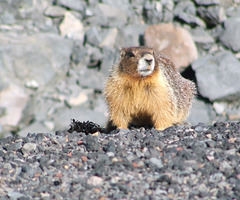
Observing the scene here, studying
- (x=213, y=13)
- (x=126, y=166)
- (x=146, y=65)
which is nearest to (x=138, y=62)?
(x=146, y=65)

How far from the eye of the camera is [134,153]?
4691mm

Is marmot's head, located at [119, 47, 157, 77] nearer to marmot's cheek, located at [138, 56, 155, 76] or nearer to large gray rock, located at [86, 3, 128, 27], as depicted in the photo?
marmot's cheek, located at [138, 56, 155, 76]

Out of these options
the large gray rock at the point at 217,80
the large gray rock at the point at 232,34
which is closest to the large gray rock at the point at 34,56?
the large gray rock at the point at 217,80

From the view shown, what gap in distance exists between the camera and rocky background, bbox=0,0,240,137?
43.7ft

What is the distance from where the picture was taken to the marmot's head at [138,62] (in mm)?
5777

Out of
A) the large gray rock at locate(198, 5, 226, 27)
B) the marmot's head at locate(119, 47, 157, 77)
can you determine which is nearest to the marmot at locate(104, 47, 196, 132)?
the marmot's head at locate(119, 47, 157, 77)

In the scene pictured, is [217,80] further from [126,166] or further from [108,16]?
[126,166]

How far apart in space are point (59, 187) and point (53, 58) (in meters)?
10.2

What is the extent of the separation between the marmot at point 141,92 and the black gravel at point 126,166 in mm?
768

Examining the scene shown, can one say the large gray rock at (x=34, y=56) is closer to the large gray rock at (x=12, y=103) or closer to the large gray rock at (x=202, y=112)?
the large gray rock at (x=12, y=103)

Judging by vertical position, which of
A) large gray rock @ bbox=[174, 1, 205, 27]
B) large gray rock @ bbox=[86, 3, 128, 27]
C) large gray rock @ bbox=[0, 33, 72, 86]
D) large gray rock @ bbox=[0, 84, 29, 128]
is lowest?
large gray rock @ bbox=[0, 84, 29, 128]

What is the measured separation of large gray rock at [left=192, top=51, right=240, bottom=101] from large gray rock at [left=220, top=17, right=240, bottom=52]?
3.31 ft

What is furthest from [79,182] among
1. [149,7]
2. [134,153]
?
[149,7]

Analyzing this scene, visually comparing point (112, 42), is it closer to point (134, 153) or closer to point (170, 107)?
point (170, 107)
